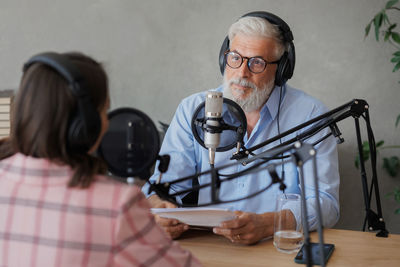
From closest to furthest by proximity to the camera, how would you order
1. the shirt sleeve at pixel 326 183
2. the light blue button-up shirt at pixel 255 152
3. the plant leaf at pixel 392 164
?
1. the shirt sleeve at pixel 326 183
2. the light blue button-up shirt at pixel 255 152
3. the plant leaf at pixel 392 164

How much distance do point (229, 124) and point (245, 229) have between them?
326mm

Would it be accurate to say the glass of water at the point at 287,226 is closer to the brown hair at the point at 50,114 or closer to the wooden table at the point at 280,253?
the wooden table at the point at 280,253

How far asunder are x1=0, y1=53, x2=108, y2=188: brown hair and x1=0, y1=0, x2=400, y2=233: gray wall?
68.5 inches

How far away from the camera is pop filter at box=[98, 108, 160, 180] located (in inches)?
38.7

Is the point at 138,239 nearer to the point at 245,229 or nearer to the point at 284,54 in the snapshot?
the point at 245,229

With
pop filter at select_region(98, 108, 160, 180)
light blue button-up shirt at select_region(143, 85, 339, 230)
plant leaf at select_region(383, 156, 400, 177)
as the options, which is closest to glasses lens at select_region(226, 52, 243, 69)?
light blue button-up shirt at select_region(143, 85, 339, 230)

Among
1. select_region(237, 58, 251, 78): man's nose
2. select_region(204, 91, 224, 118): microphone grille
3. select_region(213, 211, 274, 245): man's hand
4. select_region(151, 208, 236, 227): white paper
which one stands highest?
select_region(237, 58, 251, 78): man's nose

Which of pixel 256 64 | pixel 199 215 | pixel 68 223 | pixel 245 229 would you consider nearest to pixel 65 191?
pixel 68 223

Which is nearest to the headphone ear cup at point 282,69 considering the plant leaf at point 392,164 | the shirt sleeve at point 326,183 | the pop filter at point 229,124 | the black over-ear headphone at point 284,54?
the black over-ear headphone at point 284,54

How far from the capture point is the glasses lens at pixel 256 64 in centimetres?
198

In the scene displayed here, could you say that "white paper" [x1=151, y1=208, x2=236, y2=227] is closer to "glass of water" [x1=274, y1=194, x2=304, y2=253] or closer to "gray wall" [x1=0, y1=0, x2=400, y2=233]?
"glass of water" [x1=274, y1=194, x2=304, y2=253]

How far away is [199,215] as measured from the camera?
53.1 inches

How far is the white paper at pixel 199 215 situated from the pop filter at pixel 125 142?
37 centimetres

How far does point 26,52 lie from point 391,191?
100 inches
